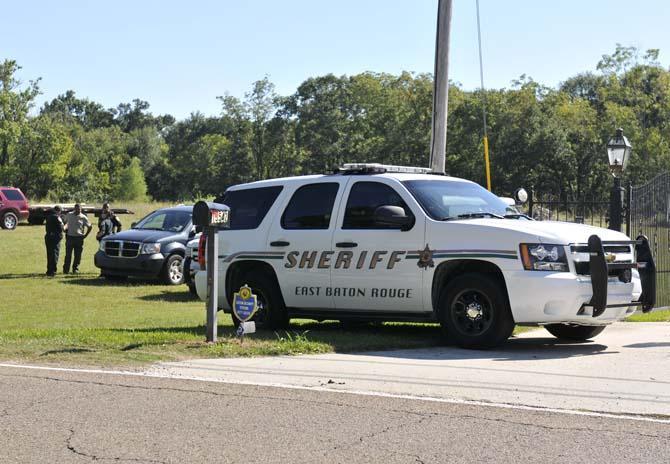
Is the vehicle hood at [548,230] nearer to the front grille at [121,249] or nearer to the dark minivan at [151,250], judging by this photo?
the dark minivan at [151,250]

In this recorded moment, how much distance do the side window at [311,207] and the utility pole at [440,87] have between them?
167 inches

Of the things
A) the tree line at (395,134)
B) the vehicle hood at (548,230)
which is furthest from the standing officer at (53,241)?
the tree line at (395,134)

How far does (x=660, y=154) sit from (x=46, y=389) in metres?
58.5

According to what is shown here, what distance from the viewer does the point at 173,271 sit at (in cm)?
2259

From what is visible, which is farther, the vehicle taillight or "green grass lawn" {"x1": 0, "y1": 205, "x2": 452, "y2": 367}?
the vehicle taillight

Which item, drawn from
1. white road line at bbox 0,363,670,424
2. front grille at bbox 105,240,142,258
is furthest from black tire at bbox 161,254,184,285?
white road line at bbox 0,363,670,424

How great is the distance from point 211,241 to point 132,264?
12462mm

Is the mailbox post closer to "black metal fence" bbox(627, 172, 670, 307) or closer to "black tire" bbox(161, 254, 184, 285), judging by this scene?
"black metal fence" bbox(627, 172, 670, 307)

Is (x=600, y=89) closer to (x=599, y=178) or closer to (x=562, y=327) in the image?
(x=599, y=178)

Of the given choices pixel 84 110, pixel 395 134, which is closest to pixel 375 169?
pixel 395 134

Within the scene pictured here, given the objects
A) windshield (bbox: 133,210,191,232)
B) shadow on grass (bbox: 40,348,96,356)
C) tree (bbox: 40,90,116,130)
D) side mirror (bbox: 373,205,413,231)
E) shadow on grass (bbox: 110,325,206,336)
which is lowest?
shadow on grass (bbox: 110,325,206,336)

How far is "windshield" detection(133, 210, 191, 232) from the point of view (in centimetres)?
2344

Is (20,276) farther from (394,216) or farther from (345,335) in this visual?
(394,216)

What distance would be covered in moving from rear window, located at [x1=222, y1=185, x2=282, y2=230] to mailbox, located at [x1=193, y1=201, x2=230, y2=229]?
1630mm
